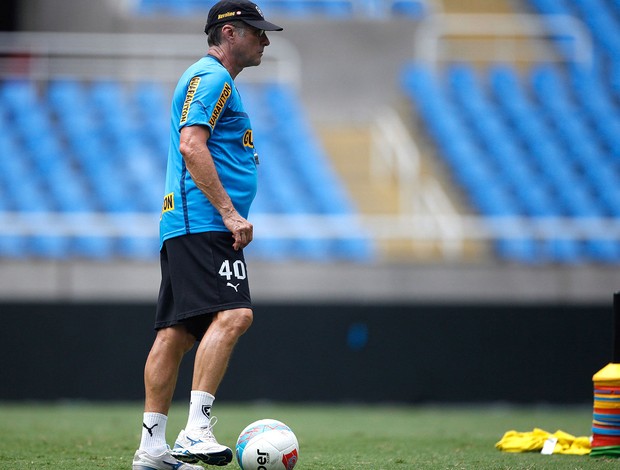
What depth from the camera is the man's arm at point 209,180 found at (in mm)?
4867

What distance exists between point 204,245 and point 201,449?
0.96 meters

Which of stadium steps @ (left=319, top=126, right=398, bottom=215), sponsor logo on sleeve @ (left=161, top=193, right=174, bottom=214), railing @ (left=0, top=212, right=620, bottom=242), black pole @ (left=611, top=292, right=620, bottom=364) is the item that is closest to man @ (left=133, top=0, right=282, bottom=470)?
sponsor logo on sleeve @ (left=161, top=193, right=174, bottom=214)

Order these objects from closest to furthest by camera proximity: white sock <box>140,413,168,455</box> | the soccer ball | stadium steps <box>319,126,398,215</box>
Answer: the soccer ball, white sock <box>140,413,168,455</box>, stadium steps <box>319,126,398,215</box>

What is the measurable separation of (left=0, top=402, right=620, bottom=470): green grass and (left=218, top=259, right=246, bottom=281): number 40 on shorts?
1021 millimetres

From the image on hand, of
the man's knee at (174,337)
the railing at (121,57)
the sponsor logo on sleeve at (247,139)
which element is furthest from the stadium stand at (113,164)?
the man's knee at (174,337)

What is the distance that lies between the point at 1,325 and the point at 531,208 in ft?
23.2

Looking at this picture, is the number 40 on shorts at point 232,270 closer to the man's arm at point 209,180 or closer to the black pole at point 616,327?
the man's arm at point 209,180

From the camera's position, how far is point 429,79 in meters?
15.7

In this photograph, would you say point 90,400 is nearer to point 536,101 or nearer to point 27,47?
point 27,47

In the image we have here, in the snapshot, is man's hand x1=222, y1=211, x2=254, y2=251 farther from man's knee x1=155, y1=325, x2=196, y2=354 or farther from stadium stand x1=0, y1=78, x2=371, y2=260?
stadium stand x1=0, y1=78, x2=371, y2=260

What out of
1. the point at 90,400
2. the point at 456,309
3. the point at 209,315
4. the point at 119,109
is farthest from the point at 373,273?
the point at 209,315

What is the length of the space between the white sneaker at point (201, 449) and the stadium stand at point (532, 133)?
8745mm

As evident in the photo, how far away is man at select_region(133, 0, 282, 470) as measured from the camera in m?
4.86

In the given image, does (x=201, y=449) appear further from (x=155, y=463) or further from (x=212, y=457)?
(x=155, y=463)
